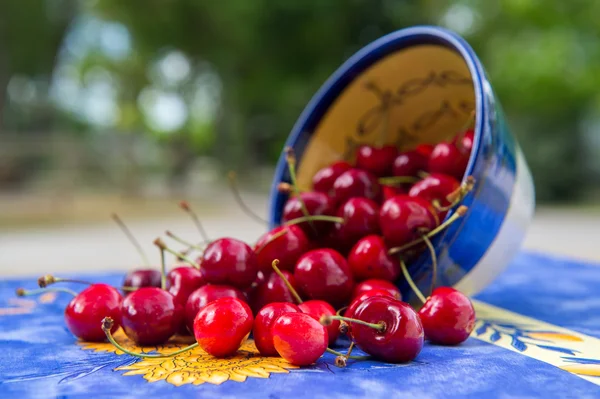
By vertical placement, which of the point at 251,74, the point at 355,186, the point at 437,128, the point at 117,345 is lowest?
the point at 117,345

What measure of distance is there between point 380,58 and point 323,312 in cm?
67

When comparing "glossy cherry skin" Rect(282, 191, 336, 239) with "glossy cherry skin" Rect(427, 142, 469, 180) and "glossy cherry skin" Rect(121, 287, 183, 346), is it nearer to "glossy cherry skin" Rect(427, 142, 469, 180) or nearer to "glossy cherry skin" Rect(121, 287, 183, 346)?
"glossy cherry skin" Rect(427, 142, 469, 180)

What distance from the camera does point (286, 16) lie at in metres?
5.47

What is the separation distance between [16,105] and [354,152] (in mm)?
9201

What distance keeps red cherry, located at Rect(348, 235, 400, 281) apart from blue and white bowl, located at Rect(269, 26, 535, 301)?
0.16ft

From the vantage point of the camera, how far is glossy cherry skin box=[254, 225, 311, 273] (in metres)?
1.04

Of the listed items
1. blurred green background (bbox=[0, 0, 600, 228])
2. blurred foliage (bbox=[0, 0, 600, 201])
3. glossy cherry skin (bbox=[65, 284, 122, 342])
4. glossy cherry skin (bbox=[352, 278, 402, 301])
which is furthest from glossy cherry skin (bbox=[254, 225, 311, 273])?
blurred foliage (bbox=[0, 0, 600, 201])

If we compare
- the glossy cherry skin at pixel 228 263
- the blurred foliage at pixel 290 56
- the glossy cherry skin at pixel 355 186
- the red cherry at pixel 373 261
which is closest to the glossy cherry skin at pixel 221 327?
the glossy cherry skin at pixel 228 263

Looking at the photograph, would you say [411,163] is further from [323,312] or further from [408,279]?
[323,312]

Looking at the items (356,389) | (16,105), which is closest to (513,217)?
(356,389)

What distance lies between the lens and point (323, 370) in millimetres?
771

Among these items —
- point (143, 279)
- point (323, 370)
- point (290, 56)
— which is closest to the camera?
point (323, 370)

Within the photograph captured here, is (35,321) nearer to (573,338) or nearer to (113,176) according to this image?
(573,338)

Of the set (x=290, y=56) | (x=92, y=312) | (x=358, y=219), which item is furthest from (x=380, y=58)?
(x=290, y=56)
